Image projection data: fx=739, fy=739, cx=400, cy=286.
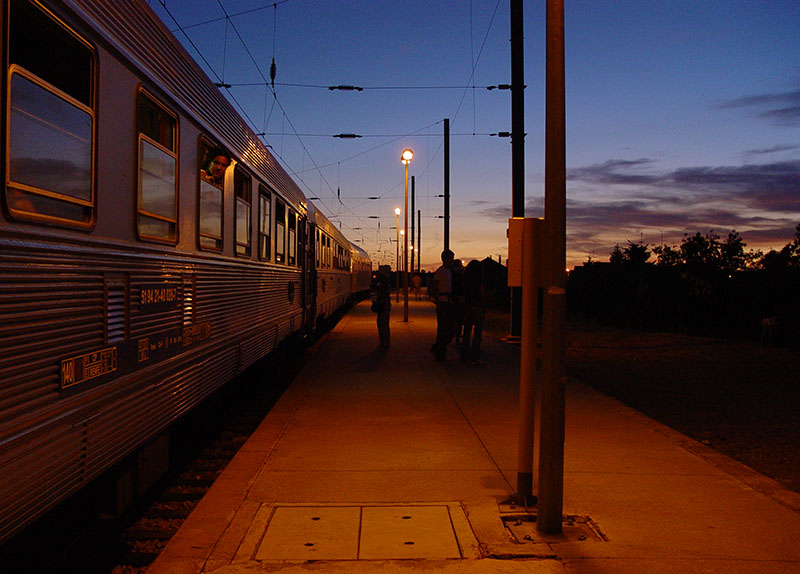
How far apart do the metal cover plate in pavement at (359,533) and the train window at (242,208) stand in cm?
367

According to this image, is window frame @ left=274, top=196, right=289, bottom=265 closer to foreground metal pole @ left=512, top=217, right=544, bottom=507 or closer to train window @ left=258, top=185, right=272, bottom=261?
train window @ left=258, top=185, right=272, bottom=261

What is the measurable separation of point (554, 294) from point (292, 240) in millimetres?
8661

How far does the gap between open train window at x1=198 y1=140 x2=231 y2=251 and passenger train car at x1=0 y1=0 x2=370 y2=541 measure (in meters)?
0.03

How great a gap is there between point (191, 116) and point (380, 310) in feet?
30.4

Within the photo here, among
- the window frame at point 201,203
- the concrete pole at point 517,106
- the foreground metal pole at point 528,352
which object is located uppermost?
the concrete pole at point 517,106

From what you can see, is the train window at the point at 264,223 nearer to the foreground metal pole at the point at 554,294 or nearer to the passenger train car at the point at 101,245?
the passenger train car at the point at 101,245

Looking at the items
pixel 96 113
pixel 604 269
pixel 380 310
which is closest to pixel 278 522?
pixel 96 113

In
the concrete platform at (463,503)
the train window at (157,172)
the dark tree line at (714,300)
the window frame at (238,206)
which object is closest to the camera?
the concrete platform at (463,503)

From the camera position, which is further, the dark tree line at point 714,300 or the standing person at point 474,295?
the dark tree line at point 714,300

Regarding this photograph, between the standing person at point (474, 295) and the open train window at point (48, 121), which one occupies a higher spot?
the open train window at point (48, 121)

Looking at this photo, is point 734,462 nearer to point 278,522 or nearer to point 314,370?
point 278,522

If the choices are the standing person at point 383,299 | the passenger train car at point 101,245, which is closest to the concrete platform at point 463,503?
the passenger train car at point 101,245

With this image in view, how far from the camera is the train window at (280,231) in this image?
10898mm

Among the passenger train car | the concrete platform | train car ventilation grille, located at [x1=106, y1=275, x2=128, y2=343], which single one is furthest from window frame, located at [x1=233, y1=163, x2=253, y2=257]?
train car ventilation grille, located at [x1=106, y1=275, x2=128, y2=343]
